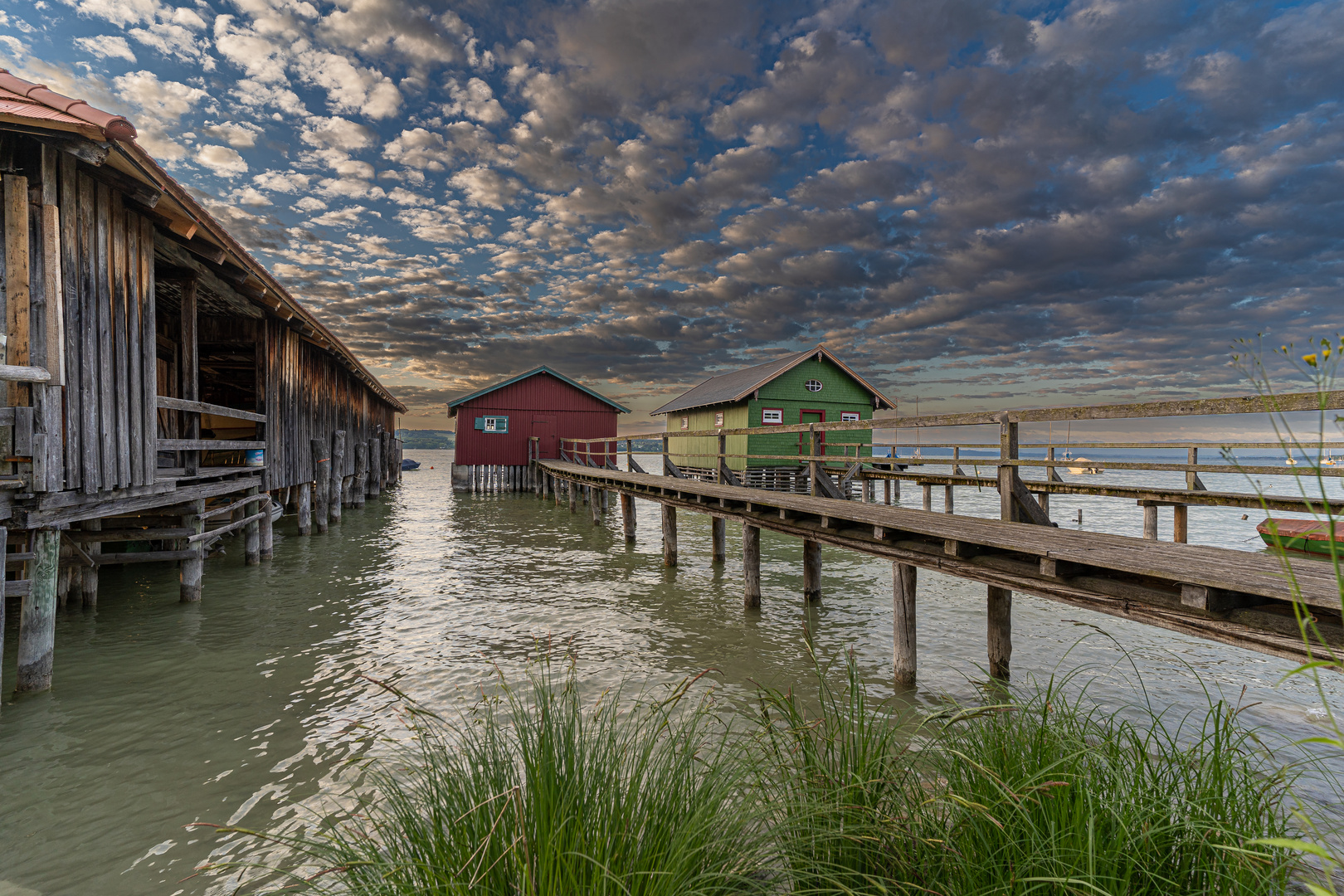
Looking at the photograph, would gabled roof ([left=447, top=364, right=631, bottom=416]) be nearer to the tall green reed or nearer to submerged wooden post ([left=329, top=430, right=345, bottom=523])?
submerged wooden post ([left=329, top=430, right=345, bottom=523])

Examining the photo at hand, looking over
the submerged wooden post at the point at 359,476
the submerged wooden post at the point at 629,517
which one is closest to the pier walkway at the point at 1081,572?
the submerged wooden post at the point at 629,517

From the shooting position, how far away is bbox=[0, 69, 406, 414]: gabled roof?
5438mm

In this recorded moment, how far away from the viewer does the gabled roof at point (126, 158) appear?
17.8 feet

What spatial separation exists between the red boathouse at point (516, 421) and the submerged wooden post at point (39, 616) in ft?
80.4

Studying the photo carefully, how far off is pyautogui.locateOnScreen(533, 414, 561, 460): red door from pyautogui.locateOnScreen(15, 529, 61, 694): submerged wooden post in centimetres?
2594

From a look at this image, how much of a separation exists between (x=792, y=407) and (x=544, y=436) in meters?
12.7

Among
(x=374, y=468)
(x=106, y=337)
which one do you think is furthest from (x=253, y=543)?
(x=374, y=468)

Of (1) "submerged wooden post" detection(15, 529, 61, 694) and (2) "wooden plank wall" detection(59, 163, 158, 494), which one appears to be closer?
(1) "submerged wooden post" detection(15, 529, 61, 694)

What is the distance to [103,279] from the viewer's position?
22.3 ft

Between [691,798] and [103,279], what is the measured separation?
807 cm

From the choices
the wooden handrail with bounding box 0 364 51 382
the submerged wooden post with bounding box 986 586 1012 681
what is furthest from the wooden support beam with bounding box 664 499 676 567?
the wooden handrail with bounding box 0 364 51 382

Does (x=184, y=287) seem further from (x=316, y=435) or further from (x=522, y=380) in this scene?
(x=522, y=380)

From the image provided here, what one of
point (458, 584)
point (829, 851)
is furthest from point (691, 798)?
point (458, 584)

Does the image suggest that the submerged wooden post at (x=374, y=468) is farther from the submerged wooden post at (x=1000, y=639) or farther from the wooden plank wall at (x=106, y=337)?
the submerged wooden post at (x=1000, y=639)
